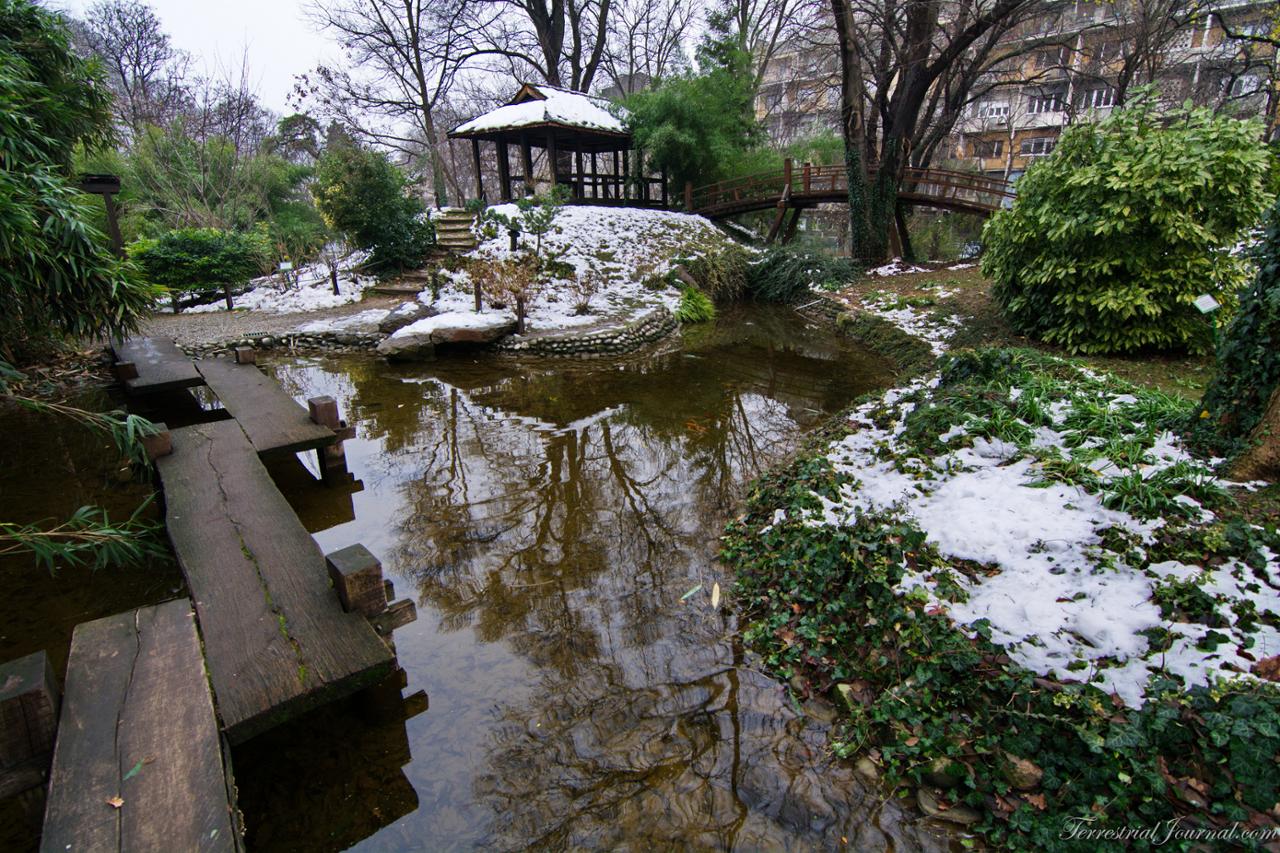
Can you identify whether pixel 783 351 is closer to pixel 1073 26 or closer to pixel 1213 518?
pixel 1213 518

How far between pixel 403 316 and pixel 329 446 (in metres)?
5.69

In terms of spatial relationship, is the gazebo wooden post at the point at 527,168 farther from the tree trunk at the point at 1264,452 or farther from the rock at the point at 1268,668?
the rock at the point at 1268,668

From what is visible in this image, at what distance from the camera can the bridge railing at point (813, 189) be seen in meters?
13.3

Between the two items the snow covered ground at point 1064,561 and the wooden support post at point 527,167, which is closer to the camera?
the snow covered ground at point 1064,561

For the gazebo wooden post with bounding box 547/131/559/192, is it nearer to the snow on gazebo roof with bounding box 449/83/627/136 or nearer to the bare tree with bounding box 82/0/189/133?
the snow on gazebo roof with bounding box 449/83/627/136

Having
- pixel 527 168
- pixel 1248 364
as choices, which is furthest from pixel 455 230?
pixel 1248 364

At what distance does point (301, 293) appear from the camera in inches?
486

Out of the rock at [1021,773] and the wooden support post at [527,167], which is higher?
the wooden support post at [527,167]

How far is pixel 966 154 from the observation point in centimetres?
3153

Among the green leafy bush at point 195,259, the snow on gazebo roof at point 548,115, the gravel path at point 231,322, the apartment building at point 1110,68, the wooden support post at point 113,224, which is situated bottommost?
the gravel path at point 231,322

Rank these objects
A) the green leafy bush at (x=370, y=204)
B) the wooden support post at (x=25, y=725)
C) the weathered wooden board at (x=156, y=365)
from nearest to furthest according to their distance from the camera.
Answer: the wooden support post at (x=25, y=725)
the weathered wooden board at (x=156, y=365)
the green leafy bush at (x=370, y=204)

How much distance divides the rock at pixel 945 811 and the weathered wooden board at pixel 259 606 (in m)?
2.27

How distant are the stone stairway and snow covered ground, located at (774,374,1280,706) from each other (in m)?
11.6

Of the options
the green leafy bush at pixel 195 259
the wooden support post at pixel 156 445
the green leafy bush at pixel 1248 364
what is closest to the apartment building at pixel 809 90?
the green leafy bush at pixel 1248 364
